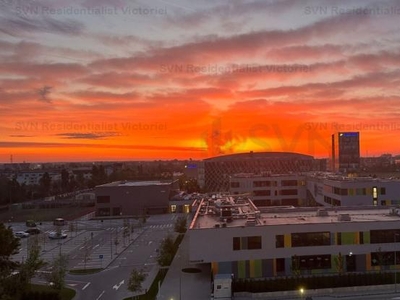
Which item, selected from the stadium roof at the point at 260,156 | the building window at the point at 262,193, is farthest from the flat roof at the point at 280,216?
the stadium roof at the point at 260,156

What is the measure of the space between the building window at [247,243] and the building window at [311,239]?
6.21 ft

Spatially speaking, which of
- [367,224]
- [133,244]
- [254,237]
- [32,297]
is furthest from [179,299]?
[133,244]

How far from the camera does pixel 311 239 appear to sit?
68.2ft

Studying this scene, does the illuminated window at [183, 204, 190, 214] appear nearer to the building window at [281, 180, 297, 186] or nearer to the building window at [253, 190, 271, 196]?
the building window at [253, 190, 271, 196]

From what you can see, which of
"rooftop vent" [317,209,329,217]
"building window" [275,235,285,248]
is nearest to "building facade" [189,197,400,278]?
"building window" [275,235,285,248]

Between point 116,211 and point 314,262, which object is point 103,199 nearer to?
point 116,211

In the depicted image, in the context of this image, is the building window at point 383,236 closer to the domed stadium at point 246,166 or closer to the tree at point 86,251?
the tree at point 86,251

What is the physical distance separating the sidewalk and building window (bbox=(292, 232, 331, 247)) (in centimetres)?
494

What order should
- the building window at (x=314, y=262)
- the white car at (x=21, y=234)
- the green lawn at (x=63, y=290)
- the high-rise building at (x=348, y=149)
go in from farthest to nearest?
1. the high-rise building at (x=348, y=149)
2. the white car at (x=21, y=234)
3. the building window at (x=314, y=262)
4. the green lawn at (x=63, y=290)

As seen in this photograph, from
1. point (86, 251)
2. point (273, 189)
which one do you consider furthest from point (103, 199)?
point (86, 251)

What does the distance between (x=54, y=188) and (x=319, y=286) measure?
2709 inches

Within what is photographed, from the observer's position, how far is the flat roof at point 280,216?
71.1ft

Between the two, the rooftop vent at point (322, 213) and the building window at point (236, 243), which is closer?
the building window at point (236, 243)

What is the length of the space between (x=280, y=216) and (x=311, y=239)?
3.70 m
